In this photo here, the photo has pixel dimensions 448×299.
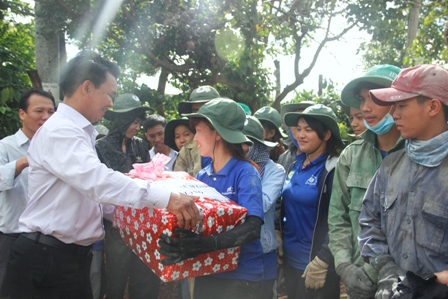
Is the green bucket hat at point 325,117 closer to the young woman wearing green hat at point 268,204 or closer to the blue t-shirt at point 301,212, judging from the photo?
the blue t-shirt at point 301,212

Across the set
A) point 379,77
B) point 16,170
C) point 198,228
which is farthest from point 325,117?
point 16,170

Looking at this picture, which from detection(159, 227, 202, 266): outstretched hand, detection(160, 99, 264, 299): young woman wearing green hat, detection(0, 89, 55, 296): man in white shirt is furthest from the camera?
detection(0, 89, 55, 296): man in white shirt

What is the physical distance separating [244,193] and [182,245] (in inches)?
21.7

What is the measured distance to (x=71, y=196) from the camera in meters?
2.46

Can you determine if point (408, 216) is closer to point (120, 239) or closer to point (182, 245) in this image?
point (182, 245)

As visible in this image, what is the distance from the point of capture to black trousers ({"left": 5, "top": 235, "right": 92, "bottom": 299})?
2449mm

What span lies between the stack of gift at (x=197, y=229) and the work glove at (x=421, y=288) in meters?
0.92

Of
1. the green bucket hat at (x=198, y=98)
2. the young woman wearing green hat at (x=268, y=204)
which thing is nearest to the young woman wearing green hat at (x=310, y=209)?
the young woman wearing green hat at (x=268, y=204)

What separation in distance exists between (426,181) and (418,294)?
52 centimetres

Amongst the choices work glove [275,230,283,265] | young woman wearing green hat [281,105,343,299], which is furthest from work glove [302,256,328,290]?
work glove [275,230,283,265]

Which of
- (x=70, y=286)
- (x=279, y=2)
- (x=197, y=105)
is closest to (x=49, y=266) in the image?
(x=70, y=286)

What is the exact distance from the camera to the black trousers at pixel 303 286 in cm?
288

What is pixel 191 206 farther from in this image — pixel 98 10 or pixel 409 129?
pixel 98 10

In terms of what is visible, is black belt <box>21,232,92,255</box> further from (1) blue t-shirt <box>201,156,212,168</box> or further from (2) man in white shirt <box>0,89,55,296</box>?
(1) blue t-shirt <box>201,156,212,168</box>
